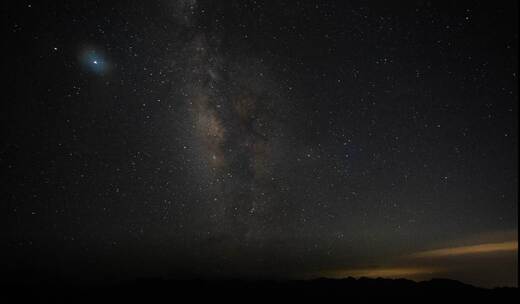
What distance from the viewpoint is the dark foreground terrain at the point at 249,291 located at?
233 feet

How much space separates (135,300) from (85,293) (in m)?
9.94

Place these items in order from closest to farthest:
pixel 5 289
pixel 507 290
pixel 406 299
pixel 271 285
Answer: pixel 406 299 → pixel 507 290 → pixel 5 289 → pixel 271 285

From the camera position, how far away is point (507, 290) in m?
74.9

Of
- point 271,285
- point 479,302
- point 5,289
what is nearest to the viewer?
point 479,302

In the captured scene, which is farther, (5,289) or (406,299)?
(5,289)

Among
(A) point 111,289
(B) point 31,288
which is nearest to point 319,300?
(A) point 111,289

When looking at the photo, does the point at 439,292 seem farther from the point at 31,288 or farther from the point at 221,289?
the point at 31,288

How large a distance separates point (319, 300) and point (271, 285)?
15923 mm

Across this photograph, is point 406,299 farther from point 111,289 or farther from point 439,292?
point 111,289

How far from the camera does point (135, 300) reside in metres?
70.1

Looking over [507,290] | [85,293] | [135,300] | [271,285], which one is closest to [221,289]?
[271,285]

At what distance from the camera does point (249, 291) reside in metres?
80.6

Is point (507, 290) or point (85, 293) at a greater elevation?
point (507, 290)

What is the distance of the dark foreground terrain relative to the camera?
71062 millimetres
